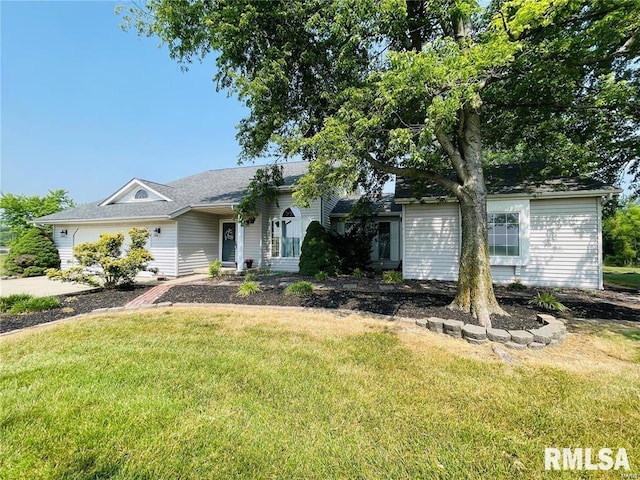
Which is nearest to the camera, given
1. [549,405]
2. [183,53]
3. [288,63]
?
[549,405]

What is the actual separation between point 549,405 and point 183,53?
35.0ft

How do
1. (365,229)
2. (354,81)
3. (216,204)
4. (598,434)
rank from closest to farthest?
(598,434) → (354,81) → (216,204) → (365,229)

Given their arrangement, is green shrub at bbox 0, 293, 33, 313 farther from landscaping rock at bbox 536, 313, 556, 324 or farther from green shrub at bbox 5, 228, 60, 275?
landscaping rock at bbox 536, 313, 556, 324

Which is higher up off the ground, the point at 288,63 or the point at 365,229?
the point at 288,63

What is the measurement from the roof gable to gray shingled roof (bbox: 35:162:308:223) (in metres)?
0.10

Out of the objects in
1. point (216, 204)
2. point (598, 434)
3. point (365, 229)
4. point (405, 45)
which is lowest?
point (598, 434)

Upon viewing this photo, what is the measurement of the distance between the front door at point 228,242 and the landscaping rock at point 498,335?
Answer: 486 inches

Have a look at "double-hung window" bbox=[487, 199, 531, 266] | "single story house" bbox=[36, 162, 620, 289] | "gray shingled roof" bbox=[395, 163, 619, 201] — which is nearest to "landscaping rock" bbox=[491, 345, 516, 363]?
"single story house" bbox=[36, 162, 620, 289]

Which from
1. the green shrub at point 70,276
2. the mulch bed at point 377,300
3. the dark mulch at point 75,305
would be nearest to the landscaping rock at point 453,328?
the mulch bed at point 377,300

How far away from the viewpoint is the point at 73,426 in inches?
96.6

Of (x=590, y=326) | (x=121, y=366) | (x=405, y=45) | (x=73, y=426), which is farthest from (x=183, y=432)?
(x=405, y=45)

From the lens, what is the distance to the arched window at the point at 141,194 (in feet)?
46.4

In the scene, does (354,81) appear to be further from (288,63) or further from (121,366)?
(121,366)

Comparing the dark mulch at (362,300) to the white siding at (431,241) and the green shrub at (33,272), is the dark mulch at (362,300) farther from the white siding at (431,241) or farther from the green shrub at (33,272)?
the green shrub at (33,272)
